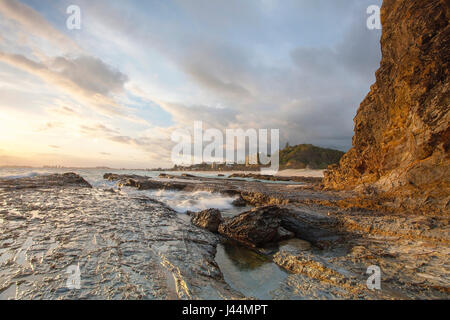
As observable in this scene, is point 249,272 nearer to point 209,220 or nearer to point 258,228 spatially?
point 258,228

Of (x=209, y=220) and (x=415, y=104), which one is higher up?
(x=415, y=104)

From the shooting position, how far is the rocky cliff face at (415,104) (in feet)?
24.2

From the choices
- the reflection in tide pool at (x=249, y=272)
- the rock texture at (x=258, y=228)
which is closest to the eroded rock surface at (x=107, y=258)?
the reflection in tide pool at (x=249, y=272)

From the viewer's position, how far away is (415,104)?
909 cm

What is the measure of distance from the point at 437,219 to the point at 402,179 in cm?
378

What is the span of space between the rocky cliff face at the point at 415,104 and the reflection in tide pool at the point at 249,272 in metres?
6.35

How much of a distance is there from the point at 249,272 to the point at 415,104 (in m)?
11.3

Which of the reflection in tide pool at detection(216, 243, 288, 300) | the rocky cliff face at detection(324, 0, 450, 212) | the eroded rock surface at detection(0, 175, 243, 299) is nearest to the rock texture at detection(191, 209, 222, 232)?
the eroded rock surface at detection(0, 175, 243, 299)

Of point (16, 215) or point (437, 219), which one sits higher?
point (437, 219)

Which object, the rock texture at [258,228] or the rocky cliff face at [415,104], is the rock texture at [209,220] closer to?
the rock texture at [258,228]

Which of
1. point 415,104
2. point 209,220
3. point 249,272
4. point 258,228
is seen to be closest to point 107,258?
point 249,272

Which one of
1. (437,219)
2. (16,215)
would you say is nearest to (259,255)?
(437,219)
